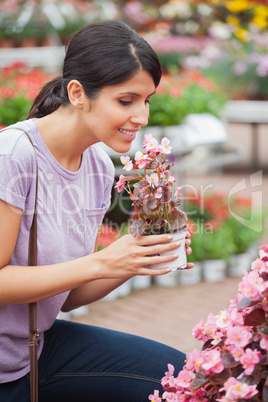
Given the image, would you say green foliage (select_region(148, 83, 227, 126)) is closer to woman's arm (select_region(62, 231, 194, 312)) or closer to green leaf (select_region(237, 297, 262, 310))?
woman's arm (select_region(62, 231, 194, 312))

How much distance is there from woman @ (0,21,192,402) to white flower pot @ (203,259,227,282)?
288 centimetres

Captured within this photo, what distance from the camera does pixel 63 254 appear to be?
1.77 meters

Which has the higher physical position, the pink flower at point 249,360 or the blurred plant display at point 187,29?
the blurred plant display at point 187,29

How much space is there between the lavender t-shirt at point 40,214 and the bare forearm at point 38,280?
0.10 metres

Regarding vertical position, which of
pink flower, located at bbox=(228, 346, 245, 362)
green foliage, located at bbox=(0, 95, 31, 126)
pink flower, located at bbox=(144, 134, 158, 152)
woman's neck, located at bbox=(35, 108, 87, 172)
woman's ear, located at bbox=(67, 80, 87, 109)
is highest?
green foliage, located at bbox=(0, 95, 31, 126)

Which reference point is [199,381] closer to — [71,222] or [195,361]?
[195,361]

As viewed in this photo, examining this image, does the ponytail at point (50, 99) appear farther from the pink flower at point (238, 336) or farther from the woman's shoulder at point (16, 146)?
the pink flower at point (238, 336)

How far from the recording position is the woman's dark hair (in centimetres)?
165

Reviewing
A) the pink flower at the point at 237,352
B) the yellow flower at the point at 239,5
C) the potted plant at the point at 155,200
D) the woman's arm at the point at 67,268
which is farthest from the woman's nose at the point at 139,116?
the yellow flower at the point at 239,5

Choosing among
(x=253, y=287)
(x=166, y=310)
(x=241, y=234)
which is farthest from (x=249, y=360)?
(x=241, y=234)

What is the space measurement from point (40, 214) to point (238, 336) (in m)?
0.69

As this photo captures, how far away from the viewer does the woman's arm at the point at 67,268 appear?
1.47 m

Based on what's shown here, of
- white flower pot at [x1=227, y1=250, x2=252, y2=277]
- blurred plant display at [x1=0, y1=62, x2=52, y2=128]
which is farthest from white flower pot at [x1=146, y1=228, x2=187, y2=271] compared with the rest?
white flower pot at [x1=227, y1=250, x2=252, y2=277]

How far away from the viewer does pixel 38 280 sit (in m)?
1.57
